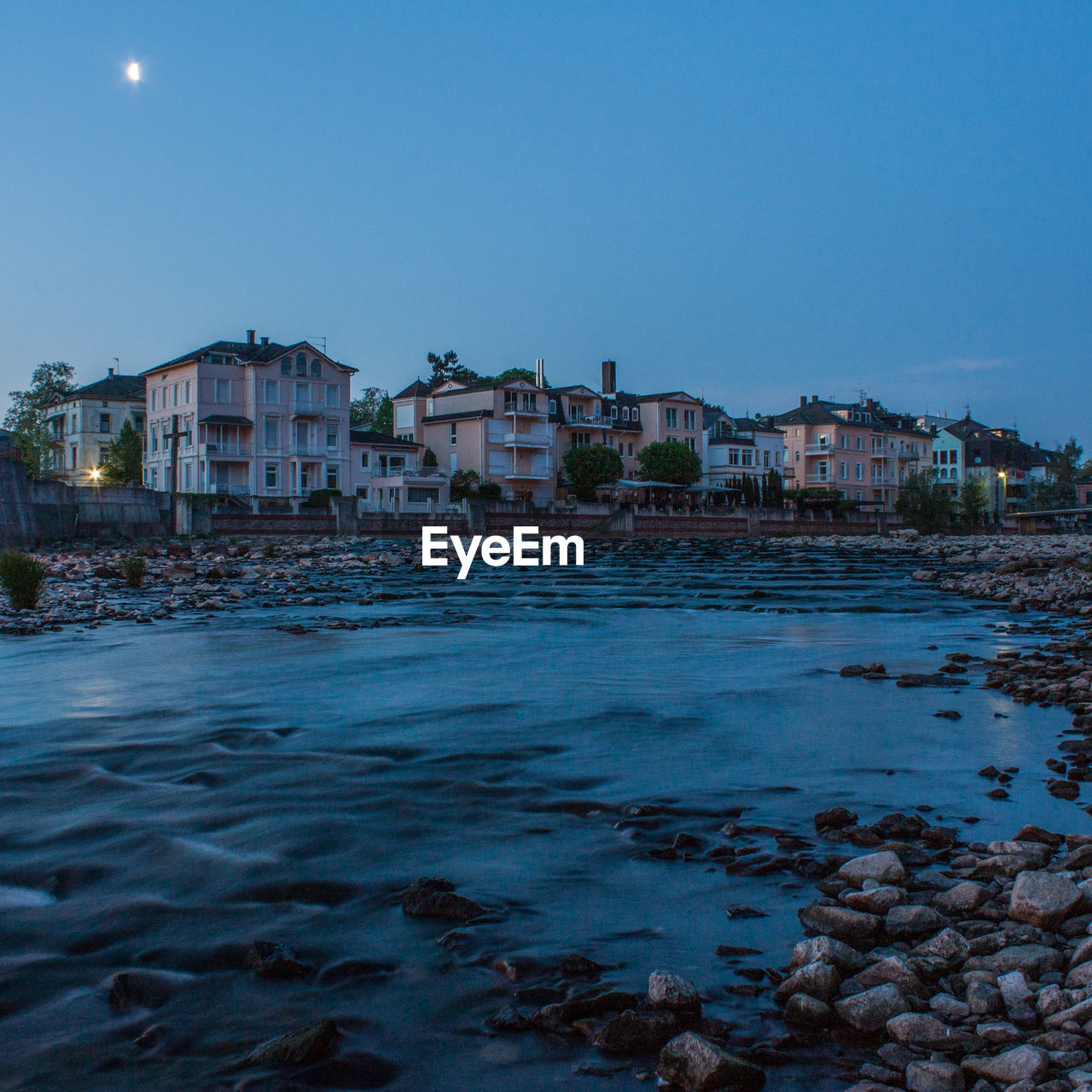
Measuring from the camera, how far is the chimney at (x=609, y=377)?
307 feet

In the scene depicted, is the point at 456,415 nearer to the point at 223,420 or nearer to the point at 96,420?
the point at 223,420

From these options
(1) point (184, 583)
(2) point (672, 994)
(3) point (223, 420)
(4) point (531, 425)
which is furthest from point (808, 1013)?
(4) point (531, 425)

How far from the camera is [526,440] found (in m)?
78.8

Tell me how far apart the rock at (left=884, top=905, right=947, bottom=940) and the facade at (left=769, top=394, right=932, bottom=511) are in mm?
101026

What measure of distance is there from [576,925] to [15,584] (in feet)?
51.2

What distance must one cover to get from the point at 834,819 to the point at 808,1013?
218 centimetres

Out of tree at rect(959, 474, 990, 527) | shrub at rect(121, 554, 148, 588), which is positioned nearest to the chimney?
tree at rect(959, 474, 990, 527)

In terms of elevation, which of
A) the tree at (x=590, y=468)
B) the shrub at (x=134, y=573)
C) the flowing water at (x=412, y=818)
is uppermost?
the tree at (x=590, y=468)

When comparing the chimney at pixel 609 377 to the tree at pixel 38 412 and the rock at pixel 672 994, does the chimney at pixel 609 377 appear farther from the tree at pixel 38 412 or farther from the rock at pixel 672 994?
the rock at pixel 672 994

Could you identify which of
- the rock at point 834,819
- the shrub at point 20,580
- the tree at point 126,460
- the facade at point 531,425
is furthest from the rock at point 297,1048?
the tree at point 126,460

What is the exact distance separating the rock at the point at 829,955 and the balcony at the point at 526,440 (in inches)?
2958

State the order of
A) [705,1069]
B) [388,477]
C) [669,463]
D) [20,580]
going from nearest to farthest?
[705,1069]
[20,580]
[388,477]
[669,463]

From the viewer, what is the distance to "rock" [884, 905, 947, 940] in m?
3.76

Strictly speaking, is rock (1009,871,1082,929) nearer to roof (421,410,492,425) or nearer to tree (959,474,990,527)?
roof (421,410,492,425)
